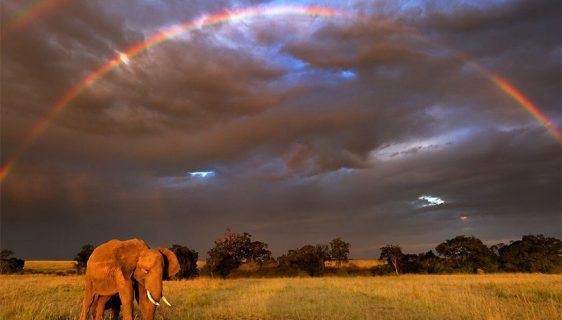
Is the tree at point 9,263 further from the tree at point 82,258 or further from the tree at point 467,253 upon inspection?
the tree at point 467,253

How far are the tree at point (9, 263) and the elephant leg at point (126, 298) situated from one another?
194ft

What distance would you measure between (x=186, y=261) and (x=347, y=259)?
74.1 feet

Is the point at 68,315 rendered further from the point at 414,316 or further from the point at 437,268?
the point at 437,268

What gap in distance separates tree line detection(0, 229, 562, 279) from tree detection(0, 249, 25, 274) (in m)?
0.14

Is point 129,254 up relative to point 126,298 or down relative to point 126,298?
up

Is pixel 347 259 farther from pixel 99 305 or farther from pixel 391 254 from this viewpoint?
pixel 99 305

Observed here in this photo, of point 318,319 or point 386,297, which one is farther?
point 386,297

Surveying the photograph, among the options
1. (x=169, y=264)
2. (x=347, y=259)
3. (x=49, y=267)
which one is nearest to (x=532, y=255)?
(x=347, y=259)

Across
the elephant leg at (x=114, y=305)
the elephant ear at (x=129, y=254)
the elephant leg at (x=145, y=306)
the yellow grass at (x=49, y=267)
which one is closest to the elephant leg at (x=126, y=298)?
the elephant ear at (x=129, y=254)

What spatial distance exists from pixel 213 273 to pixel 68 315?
Result: 132ft

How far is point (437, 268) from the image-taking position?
5484 centimetres

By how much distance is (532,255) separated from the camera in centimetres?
5253

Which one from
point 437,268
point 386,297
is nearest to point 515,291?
point 386,297

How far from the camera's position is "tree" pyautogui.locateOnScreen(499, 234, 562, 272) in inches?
2010
